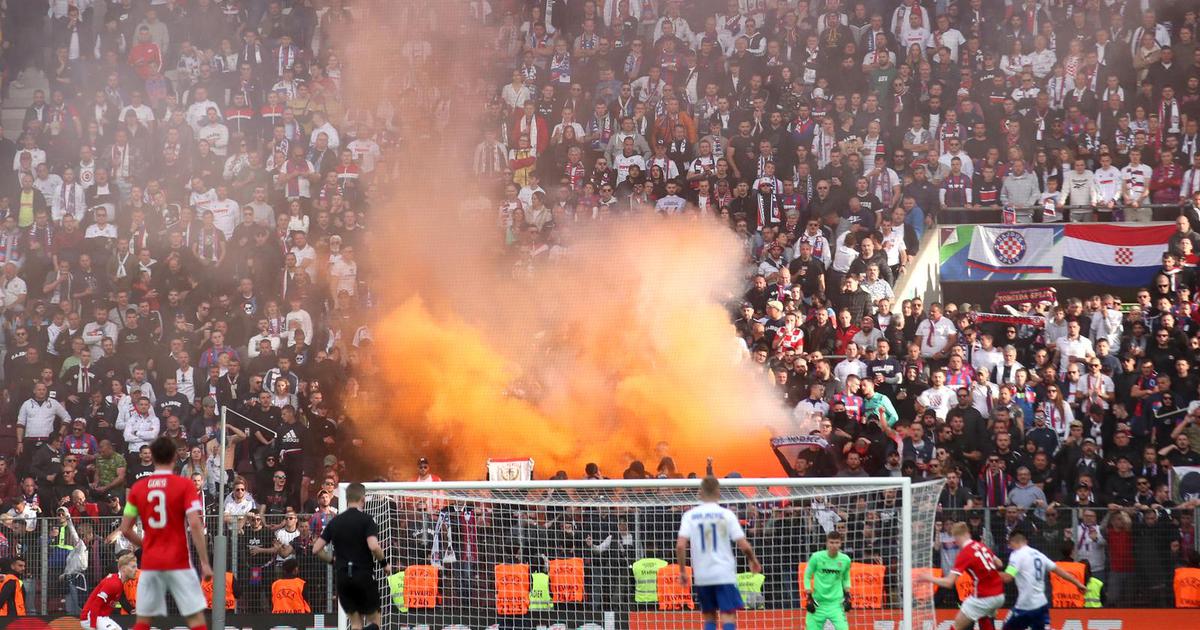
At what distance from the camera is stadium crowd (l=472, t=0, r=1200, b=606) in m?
14.8

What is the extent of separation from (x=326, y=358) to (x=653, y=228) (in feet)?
14.7

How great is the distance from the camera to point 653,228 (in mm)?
19750

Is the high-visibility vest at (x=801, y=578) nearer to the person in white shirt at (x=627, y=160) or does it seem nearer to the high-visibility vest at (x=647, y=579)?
the high-visibility vest at (x=647, y=579)

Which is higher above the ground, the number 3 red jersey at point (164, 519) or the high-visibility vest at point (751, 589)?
the number 3 red jersey at point (164, 519)

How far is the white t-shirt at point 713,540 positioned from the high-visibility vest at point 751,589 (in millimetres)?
3090

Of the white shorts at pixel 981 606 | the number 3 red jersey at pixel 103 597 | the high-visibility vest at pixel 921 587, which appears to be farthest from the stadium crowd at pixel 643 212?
the white shorts at pixel 981 606

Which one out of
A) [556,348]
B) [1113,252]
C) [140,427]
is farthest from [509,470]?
[1113,252]

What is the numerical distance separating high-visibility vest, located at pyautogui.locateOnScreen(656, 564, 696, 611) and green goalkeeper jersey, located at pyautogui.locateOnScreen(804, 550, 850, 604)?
4.56ft

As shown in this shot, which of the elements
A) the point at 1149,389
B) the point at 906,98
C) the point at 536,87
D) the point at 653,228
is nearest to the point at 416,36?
the point at 536,87

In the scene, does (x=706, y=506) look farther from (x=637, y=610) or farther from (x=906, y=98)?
(x=906, y=98)

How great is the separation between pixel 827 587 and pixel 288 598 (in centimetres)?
544

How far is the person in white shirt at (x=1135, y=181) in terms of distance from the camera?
61.5ft

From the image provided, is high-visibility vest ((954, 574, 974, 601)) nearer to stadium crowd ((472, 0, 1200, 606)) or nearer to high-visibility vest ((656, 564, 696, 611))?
stadium crowd ((472, 0, 1200, 606))

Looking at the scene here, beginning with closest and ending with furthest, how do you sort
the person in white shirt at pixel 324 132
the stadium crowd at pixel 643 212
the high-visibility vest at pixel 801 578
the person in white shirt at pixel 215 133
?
the high-visibility vest at pixel 801 578 → the stadium crowd at pixel 643 212 → the person in white shirt at pixel 324 132 → the person in white shirt at pixel 215 133
